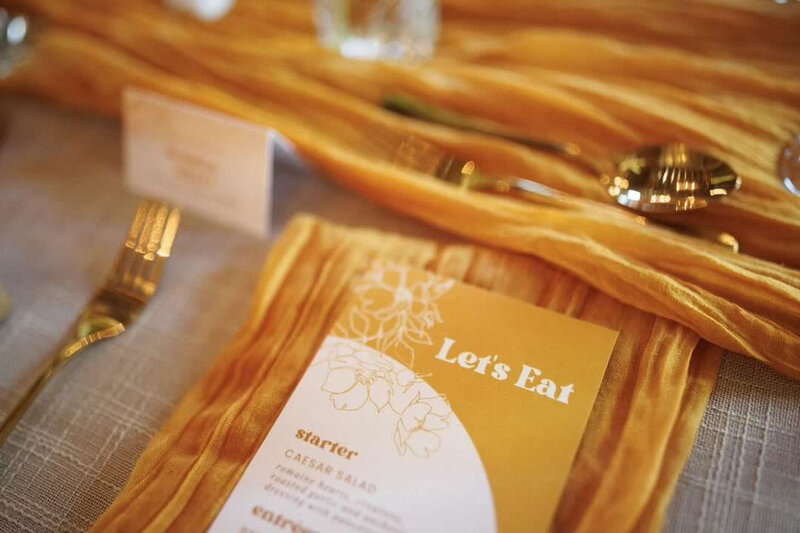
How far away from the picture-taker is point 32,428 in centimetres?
44

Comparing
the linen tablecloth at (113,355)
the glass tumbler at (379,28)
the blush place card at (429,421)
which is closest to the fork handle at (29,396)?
the linen tablecloth at (113,355)

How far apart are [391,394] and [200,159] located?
31cm

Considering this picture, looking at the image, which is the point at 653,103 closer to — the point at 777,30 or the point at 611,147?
the point at 611,147

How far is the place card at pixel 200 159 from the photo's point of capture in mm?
551

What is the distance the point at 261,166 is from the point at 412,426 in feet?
0.92

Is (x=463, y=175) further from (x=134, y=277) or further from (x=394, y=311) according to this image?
(x=134, y=277)

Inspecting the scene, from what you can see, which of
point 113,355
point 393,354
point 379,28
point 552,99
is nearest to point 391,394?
point 393,354

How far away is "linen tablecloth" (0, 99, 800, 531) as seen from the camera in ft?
1.24

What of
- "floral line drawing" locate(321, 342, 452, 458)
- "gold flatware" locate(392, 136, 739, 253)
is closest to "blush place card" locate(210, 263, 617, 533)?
"floral line drawing" locate(321, 342, 452, 458)

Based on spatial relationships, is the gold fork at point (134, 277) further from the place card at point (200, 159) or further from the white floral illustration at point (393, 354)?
the white floral illustration at point (393, 354)

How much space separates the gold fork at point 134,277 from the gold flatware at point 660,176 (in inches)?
13.4

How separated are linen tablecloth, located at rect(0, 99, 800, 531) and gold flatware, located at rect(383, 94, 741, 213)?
136mm

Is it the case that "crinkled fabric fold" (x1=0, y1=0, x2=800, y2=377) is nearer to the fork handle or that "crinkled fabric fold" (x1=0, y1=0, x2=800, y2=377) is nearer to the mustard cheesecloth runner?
the mustard cheesecloth runner

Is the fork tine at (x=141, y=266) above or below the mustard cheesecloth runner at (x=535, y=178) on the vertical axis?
below
